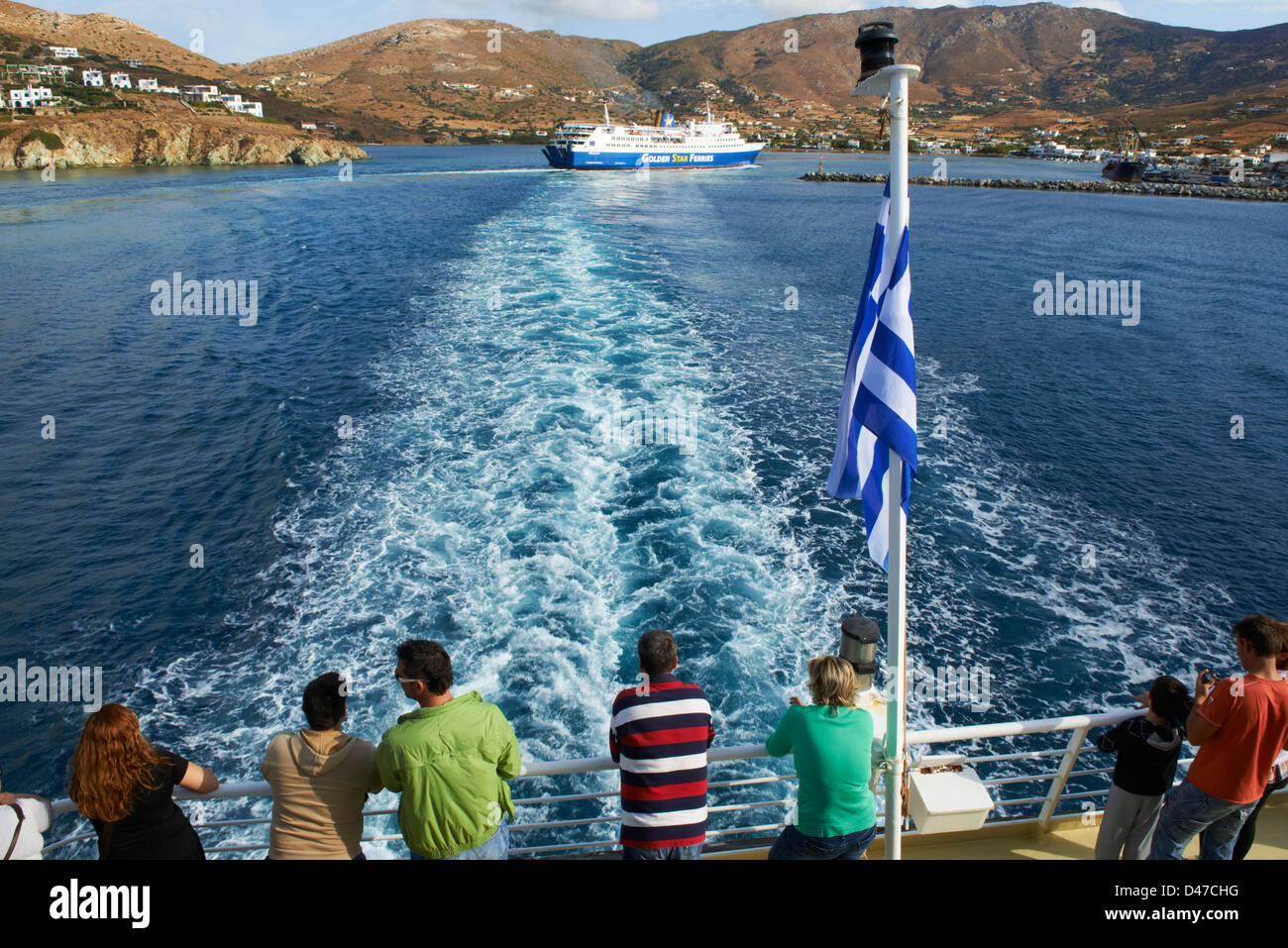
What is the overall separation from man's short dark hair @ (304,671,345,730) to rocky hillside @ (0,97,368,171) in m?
112

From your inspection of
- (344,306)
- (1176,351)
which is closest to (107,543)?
(344,306)

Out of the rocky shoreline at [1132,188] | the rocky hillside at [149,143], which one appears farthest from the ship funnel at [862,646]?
the rocky hillside at [149,143]

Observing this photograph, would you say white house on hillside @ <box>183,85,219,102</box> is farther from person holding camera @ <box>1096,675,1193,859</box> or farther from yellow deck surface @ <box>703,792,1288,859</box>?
person holding camera @ <box>1096,675,1193,859</box>

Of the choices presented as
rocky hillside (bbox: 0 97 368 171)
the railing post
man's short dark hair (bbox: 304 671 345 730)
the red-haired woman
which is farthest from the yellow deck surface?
rocky hillside (bbox: 0 97 368 171)

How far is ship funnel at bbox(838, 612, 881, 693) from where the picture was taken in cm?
392

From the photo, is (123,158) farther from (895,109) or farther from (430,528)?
(895,109)

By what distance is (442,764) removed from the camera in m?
3.63

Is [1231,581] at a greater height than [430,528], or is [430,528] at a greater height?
[430,528]

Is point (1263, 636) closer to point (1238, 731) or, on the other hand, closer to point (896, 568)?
point (1238, 731)

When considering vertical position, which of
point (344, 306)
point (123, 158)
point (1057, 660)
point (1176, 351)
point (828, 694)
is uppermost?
point (123, 158)

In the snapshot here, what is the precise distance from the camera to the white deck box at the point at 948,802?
4.14 m

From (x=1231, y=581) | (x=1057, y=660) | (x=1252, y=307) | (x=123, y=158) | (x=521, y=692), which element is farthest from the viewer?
(x=123, y=158)
